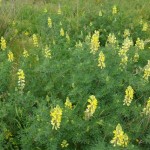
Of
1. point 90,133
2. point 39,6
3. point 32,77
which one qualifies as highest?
point 39,6

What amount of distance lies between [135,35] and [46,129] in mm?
2324

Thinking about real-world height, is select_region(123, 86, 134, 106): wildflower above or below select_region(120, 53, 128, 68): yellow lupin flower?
below

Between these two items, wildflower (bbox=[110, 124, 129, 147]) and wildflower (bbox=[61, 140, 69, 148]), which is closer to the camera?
wildflower (bbox=[110, 124, 129, 147])

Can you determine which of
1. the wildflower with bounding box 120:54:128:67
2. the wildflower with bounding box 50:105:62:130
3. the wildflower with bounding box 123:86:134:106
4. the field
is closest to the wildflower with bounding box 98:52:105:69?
the field

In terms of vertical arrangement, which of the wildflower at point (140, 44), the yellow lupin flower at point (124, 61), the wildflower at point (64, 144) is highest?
the wildflower at point (140, 44)

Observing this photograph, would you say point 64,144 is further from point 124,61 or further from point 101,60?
point 124,61

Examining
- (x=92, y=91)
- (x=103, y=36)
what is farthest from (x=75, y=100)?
(x=103, y=36)

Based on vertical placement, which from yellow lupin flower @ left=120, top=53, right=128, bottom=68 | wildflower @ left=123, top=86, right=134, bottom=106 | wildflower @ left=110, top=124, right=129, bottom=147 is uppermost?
yellow lupin flower @ left=120, top=53, right=128, bottom=68

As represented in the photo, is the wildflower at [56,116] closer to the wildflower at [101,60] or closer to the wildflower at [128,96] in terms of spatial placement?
the wildflower at [128,96]

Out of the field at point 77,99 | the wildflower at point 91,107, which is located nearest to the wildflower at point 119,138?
the field at point 77,99

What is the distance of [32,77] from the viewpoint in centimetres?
371

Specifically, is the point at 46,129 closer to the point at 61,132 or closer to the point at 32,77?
the point at 61,132

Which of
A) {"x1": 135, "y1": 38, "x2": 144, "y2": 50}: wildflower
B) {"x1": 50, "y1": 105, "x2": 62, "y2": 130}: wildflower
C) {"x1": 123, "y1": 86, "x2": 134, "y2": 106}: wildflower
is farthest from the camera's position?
{"x1": 135, "y1": 38, "x2": 144, "y2": 50}: wildflower

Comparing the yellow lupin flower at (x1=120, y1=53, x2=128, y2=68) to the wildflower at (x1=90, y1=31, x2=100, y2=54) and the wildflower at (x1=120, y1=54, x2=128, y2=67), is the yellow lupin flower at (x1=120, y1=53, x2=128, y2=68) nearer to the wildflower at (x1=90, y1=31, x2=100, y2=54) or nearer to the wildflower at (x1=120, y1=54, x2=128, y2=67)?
the wildflower at (x1=120, y1=54, x2=128, y2=67)
